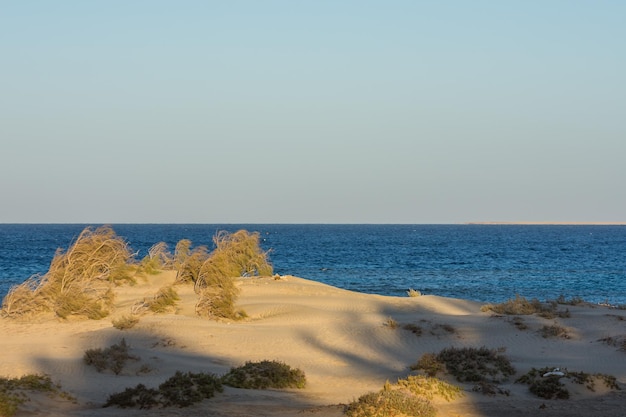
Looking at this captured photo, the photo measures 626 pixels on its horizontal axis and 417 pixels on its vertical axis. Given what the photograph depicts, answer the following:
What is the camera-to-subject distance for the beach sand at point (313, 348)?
12.8m

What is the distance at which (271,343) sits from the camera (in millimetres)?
19938

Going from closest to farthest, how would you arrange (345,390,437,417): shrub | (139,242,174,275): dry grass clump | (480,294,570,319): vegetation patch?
1. (345,390,437,417): shrub
2. (480,294,570,319): vegetation patch
3. (139,242,174,275): dry grass clump

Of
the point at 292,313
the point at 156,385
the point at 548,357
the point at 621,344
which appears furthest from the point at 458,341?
the point at 156,385

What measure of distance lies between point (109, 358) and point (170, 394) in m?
4.39

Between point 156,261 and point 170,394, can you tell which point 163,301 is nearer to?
point 156,261

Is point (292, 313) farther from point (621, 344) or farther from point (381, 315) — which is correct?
point (621, 344)

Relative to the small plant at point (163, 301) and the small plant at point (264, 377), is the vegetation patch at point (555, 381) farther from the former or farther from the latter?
the small plant at point (163, 301)

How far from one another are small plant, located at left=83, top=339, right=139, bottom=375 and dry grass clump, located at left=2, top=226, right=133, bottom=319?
21.4 feet

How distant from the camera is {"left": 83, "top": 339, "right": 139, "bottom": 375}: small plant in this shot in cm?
1574

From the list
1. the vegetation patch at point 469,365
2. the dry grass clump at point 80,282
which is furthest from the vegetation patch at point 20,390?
the dry grass clump at point 80,282

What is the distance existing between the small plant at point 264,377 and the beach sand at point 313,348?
0.29m

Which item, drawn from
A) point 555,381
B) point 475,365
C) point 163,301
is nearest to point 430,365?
point 475,365

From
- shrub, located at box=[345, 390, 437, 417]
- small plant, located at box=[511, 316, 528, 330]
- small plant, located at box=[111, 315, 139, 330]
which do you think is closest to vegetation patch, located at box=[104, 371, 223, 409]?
shrub, located at box=[345, 390, 437, 417]

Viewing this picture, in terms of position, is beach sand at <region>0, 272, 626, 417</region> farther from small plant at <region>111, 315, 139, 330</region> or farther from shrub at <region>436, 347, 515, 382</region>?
shrub at <region>436, 347, 515, 382</region>
